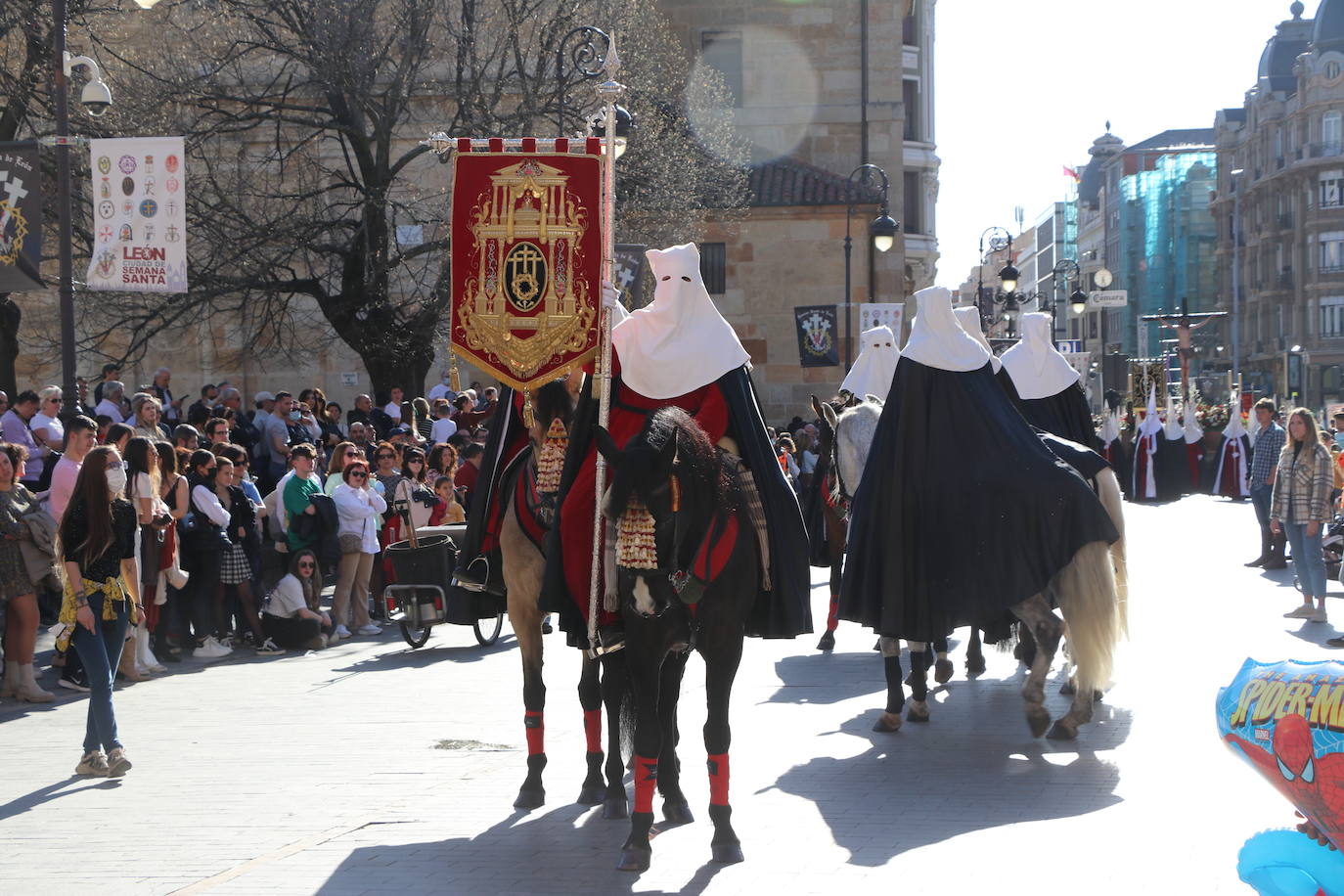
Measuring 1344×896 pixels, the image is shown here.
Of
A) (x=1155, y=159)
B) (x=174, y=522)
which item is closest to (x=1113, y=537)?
(x=174, y=522)

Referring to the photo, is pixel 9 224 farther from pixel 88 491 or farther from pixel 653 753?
pixel 653 753

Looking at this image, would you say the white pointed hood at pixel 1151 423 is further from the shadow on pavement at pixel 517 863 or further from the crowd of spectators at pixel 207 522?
the shadow on pavement at pixel 517 863

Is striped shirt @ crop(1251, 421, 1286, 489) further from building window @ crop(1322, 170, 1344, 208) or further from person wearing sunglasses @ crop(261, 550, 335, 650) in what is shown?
building window @ crop(1322, 170, 1344, 208)

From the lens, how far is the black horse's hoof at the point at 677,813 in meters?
7.18

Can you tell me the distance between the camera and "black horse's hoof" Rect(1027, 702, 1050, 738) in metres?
8.77

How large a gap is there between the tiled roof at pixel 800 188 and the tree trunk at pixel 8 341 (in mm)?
17375

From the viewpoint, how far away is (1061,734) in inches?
351

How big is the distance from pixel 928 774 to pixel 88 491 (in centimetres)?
490

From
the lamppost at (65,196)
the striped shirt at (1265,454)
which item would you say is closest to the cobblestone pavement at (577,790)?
the lamppost at (65,196)

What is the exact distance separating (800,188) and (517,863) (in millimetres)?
31659

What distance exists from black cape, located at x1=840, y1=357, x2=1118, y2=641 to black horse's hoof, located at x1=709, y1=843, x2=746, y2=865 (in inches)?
106

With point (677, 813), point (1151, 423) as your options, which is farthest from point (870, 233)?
point (677, 813)

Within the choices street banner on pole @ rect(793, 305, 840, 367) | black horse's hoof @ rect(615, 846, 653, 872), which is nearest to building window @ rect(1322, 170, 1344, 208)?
street banner on pole @ rect(793, 305, 840, 367)

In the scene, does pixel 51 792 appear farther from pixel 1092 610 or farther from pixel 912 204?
pixel 912 204
